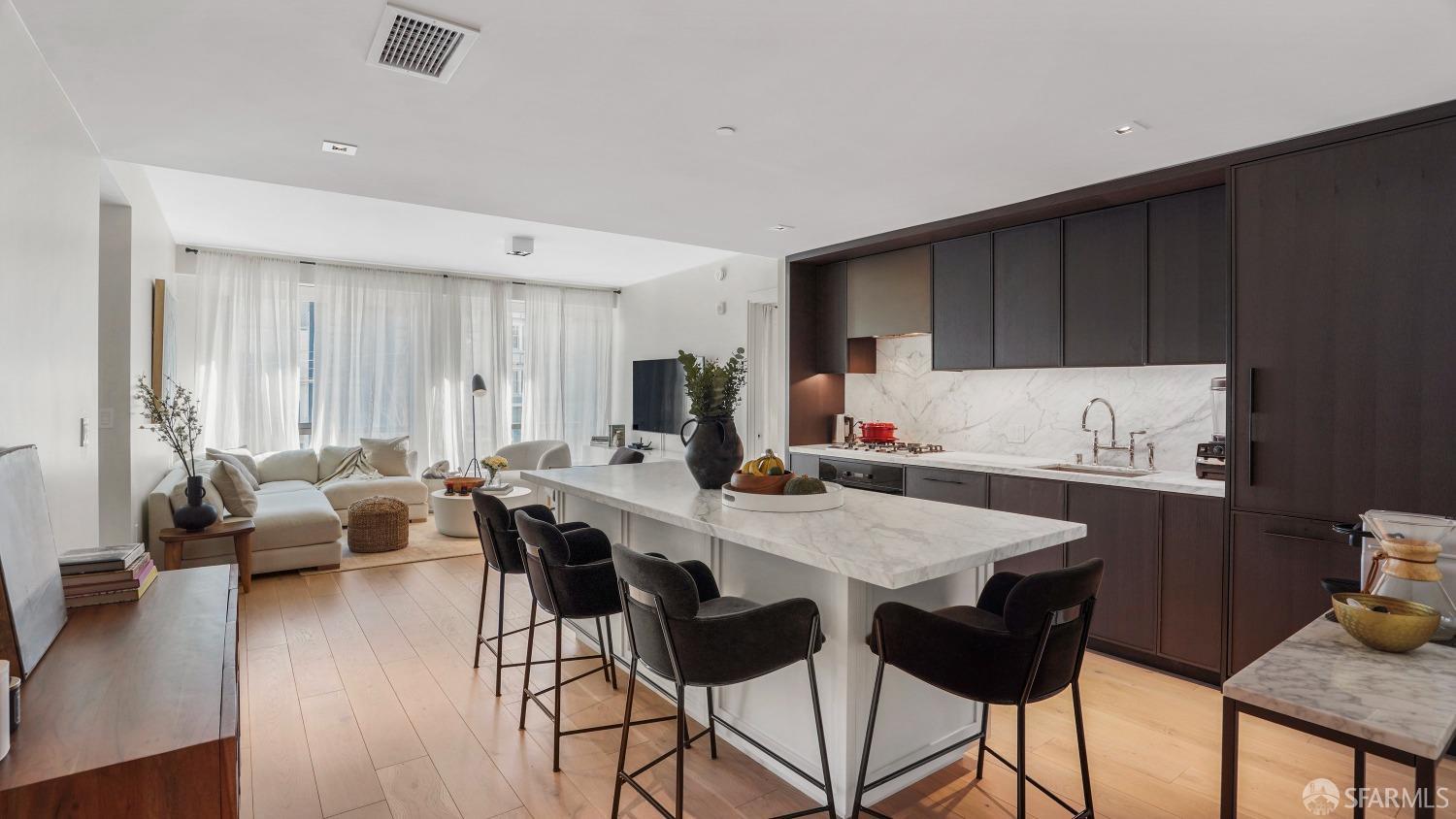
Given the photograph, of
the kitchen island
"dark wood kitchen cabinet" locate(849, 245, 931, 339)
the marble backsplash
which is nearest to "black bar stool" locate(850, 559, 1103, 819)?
the kitchen island

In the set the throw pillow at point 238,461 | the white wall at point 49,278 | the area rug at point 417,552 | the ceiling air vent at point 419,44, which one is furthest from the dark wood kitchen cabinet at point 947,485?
the throw pillow at point 238,461

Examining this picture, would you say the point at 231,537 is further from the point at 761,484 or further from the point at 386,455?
the point at 761,484

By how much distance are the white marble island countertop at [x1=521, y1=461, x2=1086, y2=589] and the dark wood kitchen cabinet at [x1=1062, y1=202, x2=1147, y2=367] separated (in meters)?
1.69

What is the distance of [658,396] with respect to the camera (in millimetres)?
7953

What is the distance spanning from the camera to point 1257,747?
264 centimetres

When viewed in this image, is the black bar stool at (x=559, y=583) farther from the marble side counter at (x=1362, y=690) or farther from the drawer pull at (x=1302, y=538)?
the drawer pull at (x=1302, y=538)

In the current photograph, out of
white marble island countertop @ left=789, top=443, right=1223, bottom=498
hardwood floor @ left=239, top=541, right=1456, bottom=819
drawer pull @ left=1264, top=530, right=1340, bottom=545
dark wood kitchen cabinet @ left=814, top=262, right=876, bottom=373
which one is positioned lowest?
hardwood floor @ left=239, top=541, right=1456, bottom=819

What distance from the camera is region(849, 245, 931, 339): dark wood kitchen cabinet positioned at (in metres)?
4.73

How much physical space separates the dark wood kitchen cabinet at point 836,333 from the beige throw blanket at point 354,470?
179 inches

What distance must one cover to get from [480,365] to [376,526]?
298 centimetres

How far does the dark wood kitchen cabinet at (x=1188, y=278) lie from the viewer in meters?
3.31

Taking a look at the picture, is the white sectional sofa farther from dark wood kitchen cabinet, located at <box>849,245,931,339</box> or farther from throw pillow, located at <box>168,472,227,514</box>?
dark wood kitchen cabinet, located at <box>849,245,931,339</box>

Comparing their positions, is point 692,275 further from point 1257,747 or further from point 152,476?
point 1257,747

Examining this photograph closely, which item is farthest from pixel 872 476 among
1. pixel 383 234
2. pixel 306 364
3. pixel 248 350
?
pixel 248 350
